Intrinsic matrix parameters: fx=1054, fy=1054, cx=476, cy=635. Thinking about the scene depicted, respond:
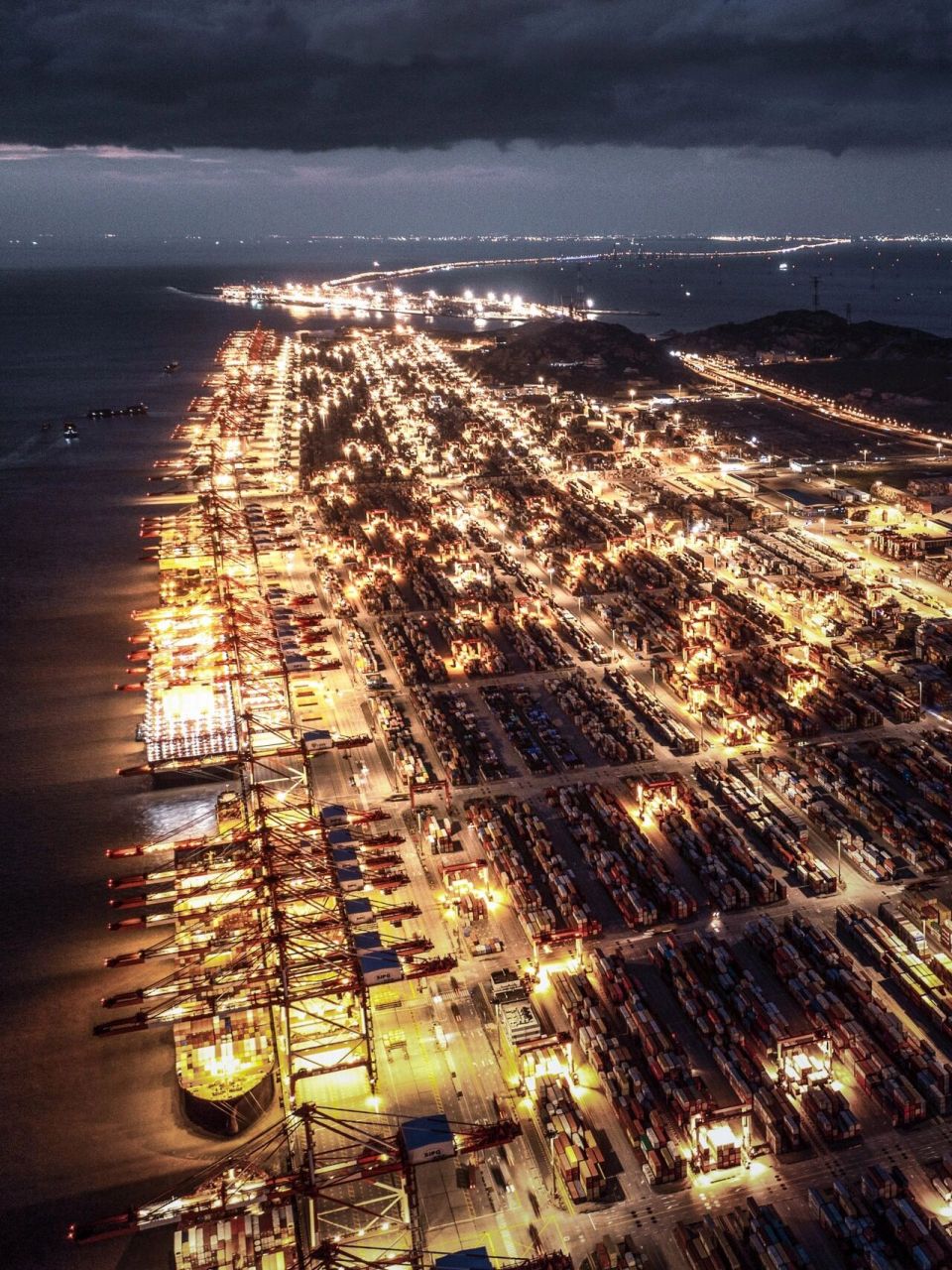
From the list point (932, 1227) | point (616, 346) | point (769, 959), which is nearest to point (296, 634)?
point (769, 959)

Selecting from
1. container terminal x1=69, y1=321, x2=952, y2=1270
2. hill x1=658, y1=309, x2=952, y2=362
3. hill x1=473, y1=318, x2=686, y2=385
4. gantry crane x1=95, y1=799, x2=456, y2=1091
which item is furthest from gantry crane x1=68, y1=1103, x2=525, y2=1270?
hill x1=658, y1=309, x2=952, y2=362

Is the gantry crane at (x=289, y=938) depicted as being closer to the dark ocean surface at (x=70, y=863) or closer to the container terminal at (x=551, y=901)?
the container terminal at (x=551, y=901)

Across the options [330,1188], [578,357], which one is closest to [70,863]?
[330,1188]

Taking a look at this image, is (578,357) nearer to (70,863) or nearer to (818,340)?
(818,340)

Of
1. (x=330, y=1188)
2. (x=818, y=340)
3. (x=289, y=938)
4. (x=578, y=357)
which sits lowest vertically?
(x=330, y=1188)

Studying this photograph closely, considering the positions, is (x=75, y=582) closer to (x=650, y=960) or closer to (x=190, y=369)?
(x=650, y=960)

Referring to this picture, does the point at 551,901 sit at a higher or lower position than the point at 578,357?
lower

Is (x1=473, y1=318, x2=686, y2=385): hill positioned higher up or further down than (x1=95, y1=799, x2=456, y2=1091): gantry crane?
higher up

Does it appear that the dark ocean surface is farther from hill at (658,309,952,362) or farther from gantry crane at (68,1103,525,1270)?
hill at (658,309,952,362)
